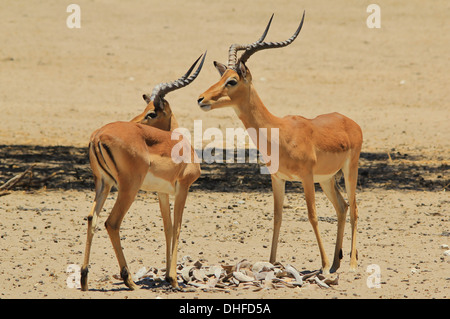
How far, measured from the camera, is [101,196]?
7.12 metres

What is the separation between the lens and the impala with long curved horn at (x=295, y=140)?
25.4 feet

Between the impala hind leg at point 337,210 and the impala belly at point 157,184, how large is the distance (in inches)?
78.1

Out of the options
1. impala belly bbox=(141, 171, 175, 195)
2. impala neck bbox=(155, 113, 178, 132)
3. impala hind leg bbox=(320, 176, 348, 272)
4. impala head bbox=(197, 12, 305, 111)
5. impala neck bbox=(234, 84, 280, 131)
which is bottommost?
impala hind leg bbox=(320, 176, 348, 272)

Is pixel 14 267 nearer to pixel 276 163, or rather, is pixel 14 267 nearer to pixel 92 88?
pixel 276 163

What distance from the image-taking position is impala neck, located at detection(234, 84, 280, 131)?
25.8 feet

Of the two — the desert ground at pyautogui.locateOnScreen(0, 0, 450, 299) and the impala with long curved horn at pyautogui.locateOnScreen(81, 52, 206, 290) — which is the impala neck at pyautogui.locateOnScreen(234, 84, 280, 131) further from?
the desert ground at pyautogui.locateOnScreen(0, 0, 450, 299)

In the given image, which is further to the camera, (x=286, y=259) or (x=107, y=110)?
(x=107, y=110)

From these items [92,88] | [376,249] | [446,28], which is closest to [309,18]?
[446,28]

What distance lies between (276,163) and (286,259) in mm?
1345

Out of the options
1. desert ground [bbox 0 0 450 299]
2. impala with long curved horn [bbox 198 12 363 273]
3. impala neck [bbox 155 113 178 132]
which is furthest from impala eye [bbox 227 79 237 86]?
desert ground [bbox 0 0 450 299]

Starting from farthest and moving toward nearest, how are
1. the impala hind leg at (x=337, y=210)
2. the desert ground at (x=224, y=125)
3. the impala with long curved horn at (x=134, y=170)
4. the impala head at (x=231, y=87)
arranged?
the desert ground at (x=224, y=125) < the impala hind leg at (x=337, y=210) < the impala head at (x=231, y=87) < the impala with long curved horn at (x=134, y=170)

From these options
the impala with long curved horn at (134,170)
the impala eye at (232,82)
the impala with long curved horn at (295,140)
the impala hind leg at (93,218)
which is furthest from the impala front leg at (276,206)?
the impala hind leg at (93,218)

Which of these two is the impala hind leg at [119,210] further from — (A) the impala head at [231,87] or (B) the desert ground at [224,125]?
(A) the impala head at [231,87]

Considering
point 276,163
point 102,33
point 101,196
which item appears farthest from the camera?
point 102,33
